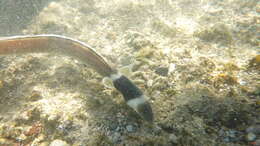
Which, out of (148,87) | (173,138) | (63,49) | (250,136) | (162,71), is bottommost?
(250,136)

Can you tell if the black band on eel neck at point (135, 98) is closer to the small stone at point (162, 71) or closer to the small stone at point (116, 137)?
the small stone at point (116, 137)

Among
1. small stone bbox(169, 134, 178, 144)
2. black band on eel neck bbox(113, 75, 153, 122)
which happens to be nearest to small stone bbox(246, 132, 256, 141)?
small stone bbox(169, 134, 178, 144)

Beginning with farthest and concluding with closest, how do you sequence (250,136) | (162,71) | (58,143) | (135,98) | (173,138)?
(162,71)
(135,98)
(58,143)
(173,138)
(250,136)

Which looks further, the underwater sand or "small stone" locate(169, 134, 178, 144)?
the underwater sand

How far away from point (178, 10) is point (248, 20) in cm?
224

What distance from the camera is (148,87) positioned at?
3.04m

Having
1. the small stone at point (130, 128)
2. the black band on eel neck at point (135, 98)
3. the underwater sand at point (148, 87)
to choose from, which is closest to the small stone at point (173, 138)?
the underwater sand at point (148, 87)

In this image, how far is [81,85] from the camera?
3350 mm

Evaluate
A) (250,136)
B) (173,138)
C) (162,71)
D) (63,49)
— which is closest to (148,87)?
(162,71)

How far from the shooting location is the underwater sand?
236cm

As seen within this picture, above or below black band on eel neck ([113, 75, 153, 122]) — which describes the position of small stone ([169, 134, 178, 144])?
below

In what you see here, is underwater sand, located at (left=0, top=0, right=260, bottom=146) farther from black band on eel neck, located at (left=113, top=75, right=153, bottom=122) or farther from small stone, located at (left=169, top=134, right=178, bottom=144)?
black band on eel neck, located at (left=113, top=75, right=153, bottom=122)

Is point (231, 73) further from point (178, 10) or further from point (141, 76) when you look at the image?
point (178, 10)

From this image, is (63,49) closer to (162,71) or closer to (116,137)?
(162,71)
